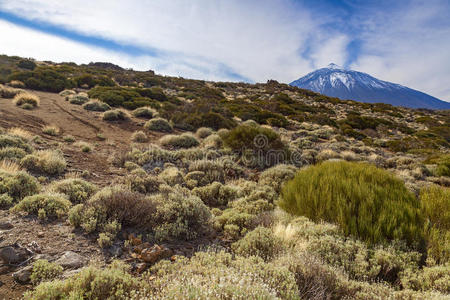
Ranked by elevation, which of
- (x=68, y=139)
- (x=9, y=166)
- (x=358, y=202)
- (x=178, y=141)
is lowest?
(x=9, y=166)

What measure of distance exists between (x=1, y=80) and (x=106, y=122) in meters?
13.0

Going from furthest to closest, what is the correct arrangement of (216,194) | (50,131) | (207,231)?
(50,131) → (216,194) → (207,231)

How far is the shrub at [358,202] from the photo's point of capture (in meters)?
3.85

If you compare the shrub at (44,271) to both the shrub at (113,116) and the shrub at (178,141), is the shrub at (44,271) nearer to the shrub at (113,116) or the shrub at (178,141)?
the shrub at (178,141)

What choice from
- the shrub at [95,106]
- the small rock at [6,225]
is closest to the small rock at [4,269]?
the small rock at [6,225]

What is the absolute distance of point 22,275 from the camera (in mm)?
2652

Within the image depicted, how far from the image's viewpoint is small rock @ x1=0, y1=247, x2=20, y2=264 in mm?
2893

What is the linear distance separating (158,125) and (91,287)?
1248 cm

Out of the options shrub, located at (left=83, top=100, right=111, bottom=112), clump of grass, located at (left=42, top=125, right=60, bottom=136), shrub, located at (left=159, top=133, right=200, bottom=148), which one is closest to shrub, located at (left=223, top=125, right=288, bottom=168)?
shrub, located at (left=159, top=133, right=200, bottom=148)

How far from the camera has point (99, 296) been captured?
2.33m

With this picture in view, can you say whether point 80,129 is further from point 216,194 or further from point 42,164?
point 216,194

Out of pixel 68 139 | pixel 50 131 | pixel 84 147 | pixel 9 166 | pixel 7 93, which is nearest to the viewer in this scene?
pixel 9 166

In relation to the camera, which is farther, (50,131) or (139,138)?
(139,138)

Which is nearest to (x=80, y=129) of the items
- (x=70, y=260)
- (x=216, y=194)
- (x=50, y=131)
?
(x=50, y=131)
